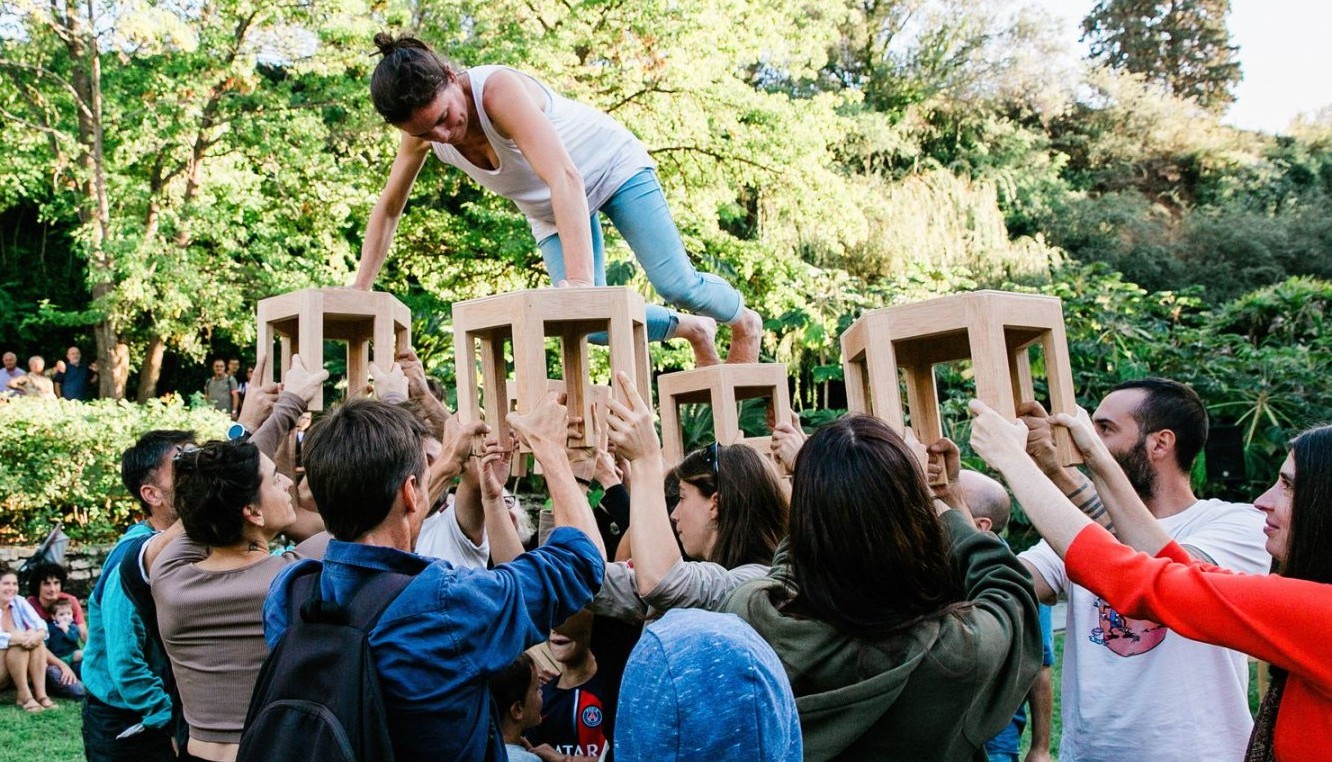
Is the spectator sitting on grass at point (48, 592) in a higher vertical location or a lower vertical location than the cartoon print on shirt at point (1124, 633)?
lower

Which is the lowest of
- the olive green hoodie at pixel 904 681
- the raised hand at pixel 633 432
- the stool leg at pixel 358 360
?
the olive green hoodie at pixel 904 681

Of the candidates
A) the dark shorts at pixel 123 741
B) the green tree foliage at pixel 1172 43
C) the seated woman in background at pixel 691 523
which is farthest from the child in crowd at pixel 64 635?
the green tree foliage at pixel 1172 43

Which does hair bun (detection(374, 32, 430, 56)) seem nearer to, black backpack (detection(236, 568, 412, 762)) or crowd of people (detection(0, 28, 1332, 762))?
crowd of people (detection(0, 28, 1332, 762))

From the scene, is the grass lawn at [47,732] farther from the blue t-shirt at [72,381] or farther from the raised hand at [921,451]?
the blue t-shirt at [72,381]

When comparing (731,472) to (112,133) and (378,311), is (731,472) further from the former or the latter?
(112,133)

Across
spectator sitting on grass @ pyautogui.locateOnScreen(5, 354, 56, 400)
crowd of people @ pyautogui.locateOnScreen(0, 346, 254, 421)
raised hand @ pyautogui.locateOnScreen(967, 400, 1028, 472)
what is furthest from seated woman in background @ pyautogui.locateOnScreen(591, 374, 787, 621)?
spectator sitting on grass @ pyautogui.locateOnScreen(5, 354, 56, 400)

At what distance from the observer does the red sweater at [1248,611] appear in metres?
2.08

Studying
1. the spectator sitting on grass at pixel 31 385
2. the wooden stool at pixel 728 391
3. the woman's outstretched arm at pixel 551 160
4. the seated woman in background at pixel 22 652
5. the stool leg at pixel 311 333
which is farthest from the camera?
the spectator sitting on grass at pixel 31 385

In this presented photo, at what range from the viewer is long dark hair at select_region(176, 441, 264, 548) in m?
3.07

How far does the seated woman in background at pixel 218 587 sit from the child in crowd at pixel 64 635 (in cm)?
817

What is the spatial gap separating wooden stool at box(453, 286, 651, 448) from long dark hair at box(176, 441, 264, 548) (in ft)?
2.19

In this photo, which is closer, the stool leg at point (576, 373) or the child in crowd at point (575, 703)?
the child in crowd at point (575, 703)

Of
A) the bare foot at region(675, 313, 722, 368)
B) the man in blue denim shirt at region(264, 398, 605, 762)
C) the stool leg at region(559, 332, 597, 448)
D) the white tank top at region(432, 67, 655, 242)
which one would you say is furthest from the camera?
the bare foot at region(675, 313, 722, 368)

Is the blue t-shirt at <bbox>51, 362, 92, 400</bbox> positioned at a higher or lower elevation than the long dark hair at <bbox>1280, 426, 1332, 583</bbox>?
higher
